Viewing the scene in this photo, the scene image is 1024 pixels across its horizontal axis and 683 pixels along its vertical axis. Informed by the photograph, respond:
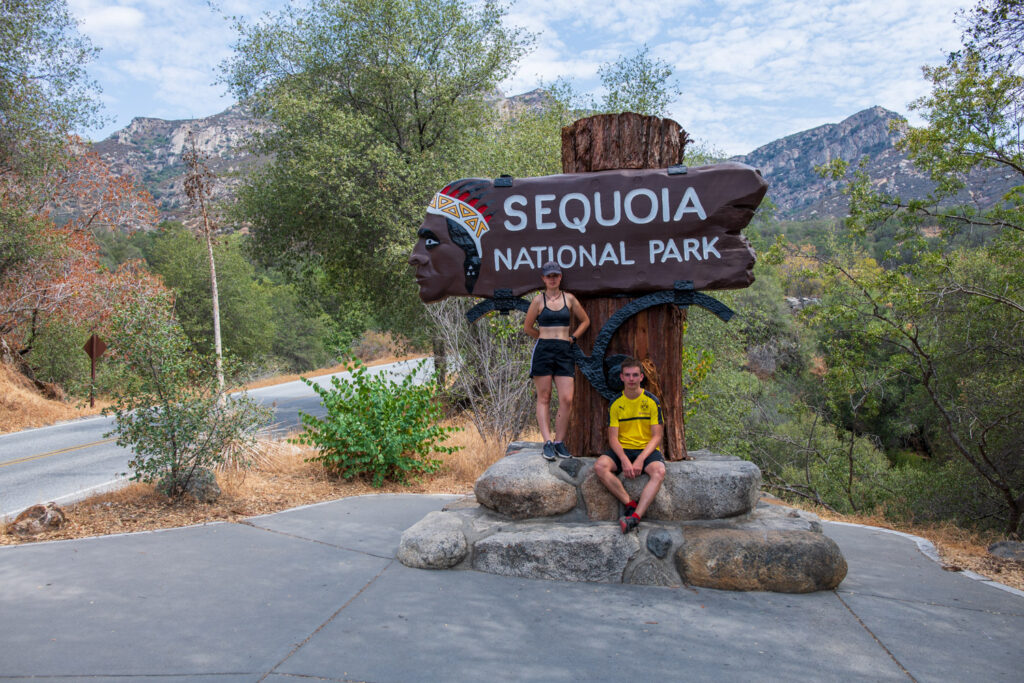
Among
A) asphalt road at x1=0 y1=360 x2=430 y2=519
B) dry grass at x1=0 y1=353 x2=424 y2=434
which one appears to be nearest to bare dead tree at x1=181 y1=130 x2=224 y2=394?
dry grass at x1=0 y1=353 x2=424 y2=434

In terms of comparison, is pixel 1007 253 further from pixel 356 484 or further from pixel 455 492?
pixel 356 484

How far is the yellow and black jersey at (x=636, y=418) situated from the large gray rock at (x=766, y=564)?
0.85 meters

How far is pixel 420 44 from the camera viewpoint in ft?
49.4

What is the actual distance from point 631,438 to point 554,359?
88 centimetres

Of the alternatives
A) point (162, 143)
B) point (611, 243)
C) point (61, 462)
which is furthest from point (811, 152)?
point (611, 243)

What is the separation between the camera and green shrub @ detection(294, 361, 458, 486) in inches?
293

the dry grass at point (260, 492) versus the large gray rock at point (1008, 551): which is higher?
the dry grass at point (260, 492)

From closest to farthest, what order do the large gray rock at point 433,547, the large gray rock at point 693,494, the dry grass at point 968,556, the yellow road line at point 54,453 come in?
the large gray rock at point 433,547, the large gray rock at point 693,494, the dry grass at point 968,556, the yellow road line at point 54,453

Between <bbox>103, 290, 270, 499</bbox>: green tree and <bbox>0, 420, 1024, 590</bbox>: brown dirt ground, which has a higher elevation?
<bbox>103, 290, 270, 499</bbox>: green tree

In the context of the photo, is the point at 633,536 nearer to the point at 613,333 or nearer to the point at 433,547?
the point at 433,547

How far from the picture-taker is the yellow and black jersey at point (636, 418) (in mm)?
5090

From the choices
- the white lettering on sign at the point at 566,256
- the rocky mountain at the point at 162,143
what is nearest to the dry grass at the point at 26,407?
the white lettering on sign at the point at 566,256

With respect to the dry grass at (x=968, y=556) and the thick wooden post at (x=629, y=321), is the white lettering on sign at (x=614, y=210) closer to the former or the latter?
the thick wooden post at (x=629, y=321)

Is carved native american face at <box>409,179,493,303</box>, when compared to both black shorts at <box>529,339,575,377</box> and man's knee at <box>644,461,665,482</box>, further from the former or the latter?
man's knee at <box>644,461,665,482</box>
